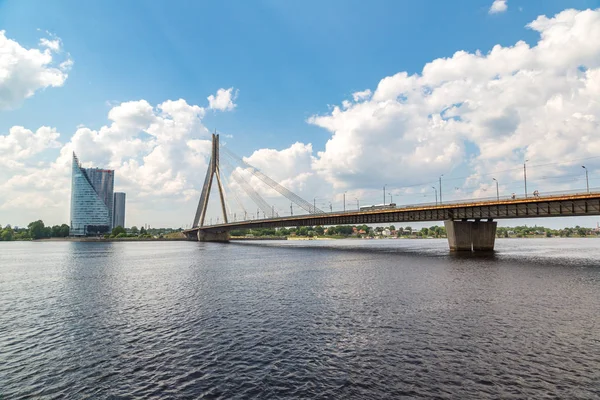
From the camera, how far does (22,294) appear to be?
3341 centimetres

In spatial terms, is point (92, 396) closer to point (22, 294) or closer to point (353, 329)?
point (353, 329)

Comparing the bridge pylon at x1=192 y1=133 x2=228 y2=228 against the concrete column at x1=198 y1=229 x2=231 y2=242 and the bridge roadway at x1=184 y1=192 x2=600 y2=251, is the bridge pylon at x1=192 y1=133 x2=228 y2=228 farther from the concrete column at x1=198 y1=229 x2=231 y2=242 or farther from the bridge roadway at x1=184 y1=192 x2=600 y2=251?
the bridge roadway at x1=184 y1=192 x2=600 y2=251

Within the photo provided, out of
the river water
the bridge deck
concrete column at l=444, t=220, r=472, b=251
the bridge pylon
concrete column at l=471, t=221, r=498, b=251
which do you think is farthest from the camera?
the bridge pylon

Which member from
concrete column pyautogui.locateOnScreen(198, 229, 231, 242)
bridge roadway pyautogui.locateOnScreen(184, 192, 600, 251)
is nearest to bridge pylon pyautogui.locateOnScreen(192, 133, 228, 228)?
concrete column pyautogui.locateOnScreen(198, 229, 231, 242)

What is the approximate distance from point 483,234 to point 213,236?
6046 inches

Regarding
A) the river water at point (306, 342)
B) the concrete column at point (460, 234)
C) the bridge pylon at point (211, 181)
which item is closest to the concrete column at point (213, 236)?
the bridge pylon at point (211, 181)

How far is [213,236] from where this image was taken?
19638 centimetres

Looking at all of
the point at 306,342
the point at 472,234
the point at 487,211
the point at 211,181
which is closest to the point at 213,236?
the point at 211,181

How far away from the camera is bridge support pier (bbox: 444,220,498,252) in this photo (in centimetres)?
7912

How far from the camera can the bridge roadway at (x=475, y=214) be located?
5847 cm

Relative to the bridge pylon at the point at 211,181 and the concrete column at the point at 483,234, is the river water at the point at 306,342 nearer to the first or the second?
the concrete column at the point at 483,234

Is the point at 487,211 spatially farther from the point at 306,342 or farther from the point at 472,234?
the point at 306,342

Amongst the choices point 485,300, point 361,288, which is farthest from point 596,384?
point 361,288

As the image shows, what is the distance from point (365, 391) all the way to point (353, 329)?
7684 millimetres
